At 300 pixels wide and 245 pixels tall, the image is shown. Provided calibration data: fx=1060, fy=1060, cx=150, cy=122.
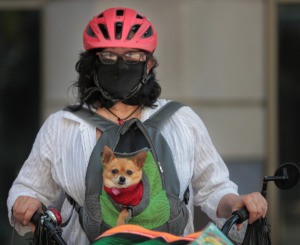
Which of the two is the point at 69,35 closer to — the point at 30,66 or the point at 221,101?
the point at 30,66

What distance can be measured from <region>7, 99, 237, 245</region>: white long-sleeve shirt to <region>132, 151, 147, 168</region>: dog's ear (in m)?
0.32

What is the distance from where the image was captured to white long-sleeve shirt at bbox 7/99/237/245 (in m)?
4.93

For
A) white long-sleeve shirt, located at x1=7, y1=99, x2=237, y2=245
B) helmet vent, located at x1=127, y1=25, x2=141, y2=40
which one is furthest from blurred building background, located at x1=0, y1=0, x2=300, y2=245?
white long-sleeve shirt, located at x1=7, y1=99, x2=237, y2=245

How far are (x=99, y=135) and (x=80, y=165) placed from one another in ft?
0.56

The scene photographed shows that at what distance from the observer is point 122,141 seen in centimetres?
483

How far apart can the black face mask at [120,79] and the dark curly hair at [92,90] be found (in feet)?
0.17

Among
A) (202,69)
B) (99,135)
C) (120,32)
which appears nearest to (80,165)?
(99,135)

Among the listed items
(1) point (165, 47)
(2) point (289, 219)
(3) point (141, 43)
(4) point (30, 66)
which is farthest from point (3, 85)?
(3) point (141, 43)

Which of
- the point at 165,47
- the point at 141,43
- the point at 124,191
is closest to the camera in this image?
the point at 124,191

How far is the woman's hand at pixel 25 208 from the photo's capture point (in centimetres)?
484

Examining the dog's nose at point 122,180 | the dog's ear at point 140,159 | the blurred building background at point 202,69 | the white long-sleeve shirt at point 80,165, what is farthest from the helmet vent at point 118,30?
the blurred building background at point 202,69

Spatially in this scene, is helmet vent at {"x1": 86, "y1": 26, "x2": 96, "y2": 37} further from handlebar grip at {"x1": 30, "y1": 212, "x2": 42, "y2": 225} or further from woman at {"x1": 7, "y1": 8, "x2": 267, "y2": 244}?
handlebar grip at {"x1": 30, "y1": 212, "x2": 42, "y2": 225}

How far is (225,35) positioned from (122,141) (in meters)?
6.10

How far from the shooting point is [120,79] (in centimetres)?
499
